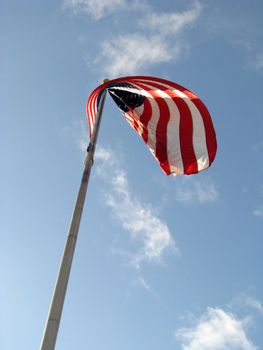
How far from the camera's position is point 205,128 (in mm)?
13117

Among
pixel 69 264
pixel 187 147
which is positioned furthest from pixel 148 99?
pixel 69 264

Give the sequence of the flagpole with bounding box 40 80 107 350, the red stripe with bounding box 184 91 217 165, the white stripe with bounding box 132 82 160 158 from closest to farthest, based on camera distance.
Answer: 1. the flagpole with bounding box 40 80 107 350
2. the white stripe with bounding box 132 82 160 158
3. the red stripe with bounding box 184 91 217 165

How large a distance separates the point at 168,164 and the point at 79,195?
4256 mm

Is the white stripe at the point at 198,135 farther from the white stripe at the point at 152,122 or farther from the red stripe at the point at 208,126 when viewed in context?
the white stripe at the point at 152,122

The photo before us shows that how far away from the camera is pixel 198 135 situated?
12.9 metres

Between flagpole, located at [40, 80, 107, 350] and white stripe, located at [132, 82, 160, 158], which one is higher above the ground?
white stripe, located at [132, 82, 160, 158]

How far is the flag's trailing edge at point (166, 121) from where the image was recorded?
41.1ft

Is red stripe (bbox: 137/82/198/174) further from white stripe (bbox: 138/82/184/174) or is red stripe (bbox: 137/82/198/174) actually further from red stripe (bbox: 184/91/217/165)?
red stripe (bbox: 184/91/217/165)

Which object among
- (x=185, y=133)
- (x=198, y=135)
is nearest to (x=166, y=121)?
(x=185, y=133)

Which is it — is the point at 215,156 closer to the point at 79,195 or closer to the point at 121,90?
the point at 121,90

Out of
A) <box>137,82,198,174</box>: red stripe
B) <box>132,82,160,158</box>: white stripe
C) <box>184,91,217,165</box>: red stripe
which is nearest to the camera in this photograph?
<box>137,82,198,174</box>: red stripe

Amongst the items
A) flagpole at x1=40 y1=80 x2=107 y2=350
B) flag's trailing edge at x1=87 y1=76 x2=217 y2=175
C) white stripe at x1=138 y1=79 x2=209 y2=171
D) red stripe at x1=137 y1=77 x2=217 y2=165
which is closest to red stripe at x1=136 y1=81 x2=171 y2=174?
flag's trailing edge at x1=87 y1=76 x2=217 y2=175

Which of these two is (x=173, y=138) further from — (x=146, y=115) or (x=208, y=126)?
(x=208, y=126)

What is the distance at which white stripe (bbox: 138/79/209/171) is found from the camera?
12.5 metres
